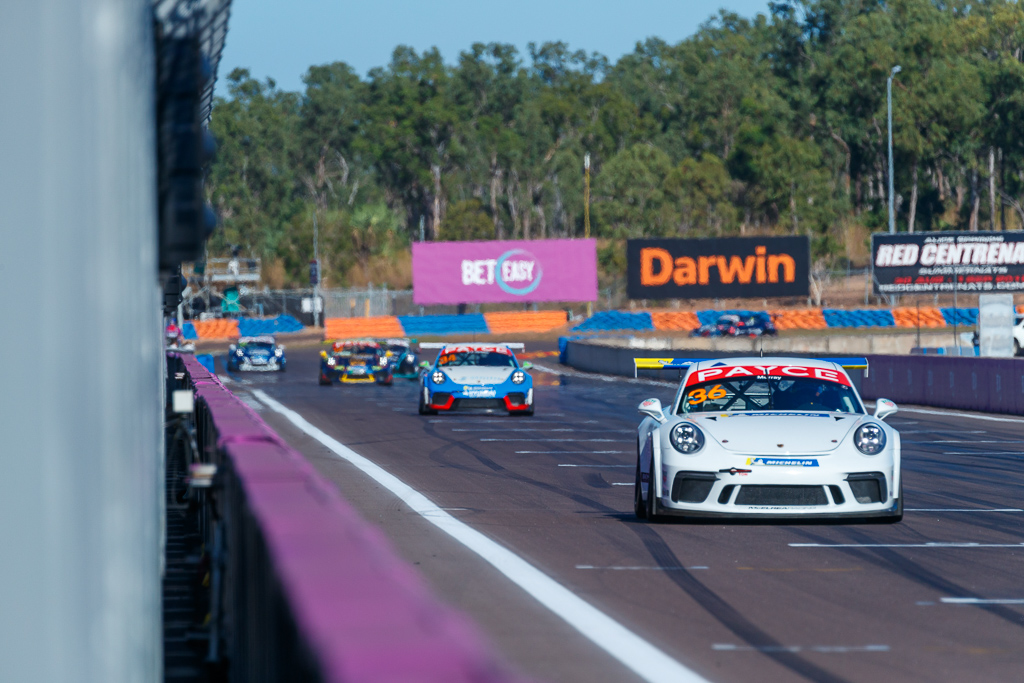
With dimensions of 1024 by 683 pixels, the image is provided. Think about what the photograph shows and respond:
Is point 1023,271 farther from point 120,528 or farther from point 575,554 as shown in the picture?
point 120,528

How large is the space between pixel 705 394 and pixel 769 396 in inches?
22.9

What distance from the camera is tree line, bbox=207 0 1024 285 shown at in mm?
92562

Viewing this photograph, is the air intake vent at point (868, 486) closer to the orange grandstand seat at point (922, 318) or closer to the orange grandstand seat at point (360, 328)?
the orange grandstand seat at point (922, 318)

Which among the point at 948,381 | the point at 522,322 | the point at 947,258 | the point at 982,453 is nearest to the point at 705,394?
the point at 982,453

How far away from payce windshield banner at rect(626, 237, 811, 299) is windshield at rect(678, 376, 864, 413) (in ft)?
166

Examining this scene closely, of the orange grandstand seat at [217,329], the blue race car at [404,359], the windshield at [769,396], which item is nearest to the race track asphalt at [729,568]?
the windshield at [769,396]

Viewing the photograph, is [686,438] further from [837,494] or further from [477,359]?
[477,359]

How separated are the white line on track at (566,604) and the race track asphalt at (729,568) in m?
0.07

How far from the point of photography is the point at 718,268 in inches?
2486

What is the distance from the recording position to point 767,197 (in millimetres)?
93688

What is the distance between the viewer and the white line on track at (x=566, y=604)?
589 cm

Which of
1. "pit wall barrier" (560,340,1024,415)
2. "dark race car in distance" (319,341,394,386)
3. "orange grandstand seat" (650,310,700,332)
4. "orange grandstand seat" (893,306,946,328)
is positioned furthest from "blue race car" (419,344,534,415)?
"orange grandstand seat" (650,310,700,332)

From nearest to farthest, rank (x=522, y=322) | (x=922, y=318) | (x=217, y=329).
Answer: (x=922, y=318) → (x=217, y=329) → (x=522, y=322)

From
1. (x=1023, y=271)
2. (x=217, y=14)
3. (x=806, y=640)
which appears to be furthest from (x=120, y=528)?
(x=1023, y=271)
